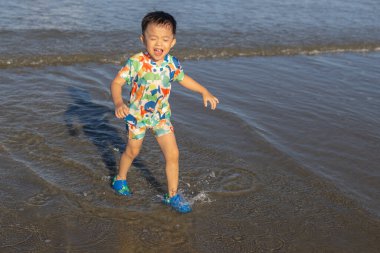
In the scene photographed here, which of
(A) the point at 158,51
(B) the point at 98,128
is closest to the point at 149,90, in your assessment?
(A) the point at 158,51

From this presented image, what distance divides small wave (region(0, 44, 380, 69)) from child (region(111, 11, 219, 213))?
15.3ft

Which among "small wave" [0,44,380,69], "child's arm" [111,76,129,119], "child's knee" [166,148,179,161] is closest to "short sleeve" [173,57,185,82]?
"child's arm" [111,76,129,119]

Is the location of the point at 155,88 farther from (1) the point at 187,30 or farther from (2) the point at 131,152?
(1) the point at 187,30

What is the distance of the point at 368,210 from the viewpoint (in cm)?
384

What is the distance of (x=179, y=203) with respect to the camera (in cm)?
371

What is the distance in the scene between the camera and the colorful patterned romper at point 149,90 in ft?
11.5

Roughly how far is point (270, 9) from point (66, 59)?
8.40 meters

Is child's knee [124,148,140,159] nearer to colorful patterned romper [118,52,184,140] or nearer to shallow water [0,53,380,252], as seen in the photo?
colorful patterned romper [118,52,184,140]

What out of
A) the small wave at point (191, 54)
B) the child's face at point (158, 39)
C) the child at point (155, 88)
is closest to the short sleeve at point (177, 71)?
the child at point (155, 88)

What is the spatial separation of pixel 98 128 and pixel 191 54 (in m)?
4.51

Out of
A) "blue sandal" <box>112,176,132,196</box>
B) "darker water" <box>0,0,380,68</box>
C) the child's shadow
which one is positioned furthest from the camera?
"darker water" <box>0,0,380,68</box>

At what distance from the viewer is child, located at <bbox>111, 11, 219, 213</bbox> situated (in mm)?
3328

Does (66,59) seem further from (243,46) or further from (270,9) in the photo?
(270,9)

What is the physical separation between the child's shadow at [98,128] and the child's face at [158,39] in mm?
1339
